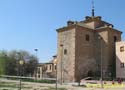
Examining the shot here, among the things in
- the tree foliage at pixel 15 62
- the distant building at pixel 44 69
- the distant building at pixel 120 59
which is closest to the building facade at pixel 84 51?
the distant building at pixel 120 59

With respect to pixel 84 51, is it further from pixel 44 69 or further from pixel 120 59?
pixel 44 69

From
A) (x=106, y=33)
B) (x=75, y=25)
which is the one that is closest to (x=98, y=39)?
(x=106, y=33)

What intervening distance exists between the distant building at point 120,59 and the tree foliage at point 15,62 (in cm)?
2529

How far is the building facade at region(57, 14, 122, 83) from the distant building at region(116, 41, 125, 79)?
172 centimetres

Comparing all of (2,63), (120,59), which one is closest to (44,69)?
(2,63)

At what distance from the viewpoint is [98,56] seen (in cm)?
5862

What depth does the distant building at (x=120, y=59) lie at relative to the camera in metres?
54.6

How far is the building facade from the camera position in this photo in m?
55.8

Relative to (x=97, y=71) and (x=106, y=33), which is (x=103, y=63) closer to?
(x=97, y=71)

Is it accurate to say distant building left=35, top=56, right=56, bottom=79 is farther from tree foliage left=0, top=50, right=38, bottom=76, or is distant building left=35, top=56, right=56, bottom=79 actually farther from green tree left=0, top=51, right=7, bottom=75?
green tree left=0, top=51, right=7, bottom=75

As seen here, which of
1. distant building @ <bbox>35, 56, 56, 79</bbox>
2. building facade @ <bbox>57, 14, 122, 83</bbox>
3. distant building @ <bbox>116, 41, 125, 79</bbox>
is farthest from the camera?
distant building @ <bbox>35, 56, 56, 79</bbox>

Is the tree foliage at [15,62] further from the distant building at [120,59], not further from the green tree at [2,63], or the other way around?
the distant building at [120,59]

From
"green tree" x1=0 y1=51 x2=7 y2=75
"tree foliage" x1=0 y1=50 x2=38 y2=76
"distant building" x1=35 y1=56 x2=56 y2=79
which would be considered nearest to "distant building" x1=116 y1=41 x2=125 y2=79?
"tree foliage" x1=0 y1=50 x2=38 y2=76

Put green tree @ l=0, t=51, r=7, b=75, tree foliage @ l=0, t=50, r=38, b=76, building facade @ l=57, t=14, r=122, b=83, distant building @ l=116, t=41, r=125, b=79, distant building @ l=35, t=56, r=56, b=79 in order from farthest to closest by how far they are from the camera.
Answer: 1. distant building @ l=35, t=56, r=56, b=79
2. tree foliage @ l=0, t=50, r=38, b=76
3. green tree @ l=0, t=51, r=7, b=75
4. building facade @ l=57, t=14, r=122, b=83
5. distant building @ l=116, t=41, r=125, b=79
